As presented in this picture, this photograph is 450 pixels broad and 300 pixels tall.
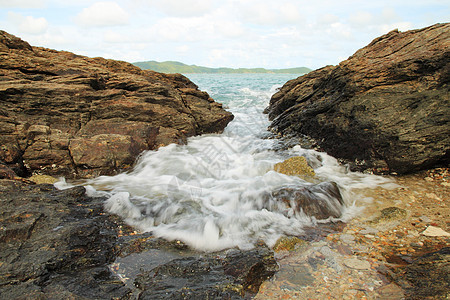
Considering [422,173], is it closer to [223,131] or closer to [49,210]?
[49,210]

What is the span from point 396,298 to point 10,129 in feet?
31.1

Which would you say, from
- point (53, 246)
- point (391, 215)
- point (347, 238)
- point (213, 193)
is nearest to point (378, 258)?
point (347, 238)

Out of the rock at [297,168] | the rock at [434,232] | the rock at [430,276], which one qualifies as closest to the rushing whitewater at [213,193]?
the rock at [297,168]

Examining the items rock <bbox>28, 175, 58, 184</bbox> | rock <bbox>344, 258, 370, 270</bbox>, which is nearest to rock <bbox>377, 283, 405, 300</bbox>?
rock <bbox>344, 258, 370, 270</bbox>

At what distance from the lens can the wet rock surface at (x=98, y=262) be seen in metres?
2.90

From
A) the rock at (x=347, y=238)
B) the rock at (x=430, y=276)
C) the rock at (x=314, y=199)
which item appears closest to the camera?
the rock at (x=430, y=276)

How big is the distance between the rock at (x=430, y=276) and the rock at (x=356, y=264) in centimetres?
49

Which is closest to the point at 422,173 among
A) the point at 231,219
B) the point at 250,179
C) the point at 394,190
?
the point at 394,190

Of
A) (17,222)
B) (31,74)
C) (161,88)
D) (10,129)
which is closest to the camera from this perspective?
(17,222)

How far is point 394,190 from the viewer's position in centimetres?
605

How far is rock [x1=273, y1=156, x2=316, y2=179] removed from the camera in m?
7.32

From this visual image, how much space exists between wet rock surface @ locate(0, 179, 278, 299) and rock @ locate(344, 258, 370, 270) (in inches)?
42.9

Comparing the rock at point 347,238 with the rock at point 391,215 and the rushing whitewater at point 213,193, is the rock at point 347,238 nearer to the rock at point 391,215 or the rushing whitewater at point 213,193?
the rushing whitewater at point 213,193

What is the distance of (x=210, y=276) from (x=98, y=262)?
166 centimetres
